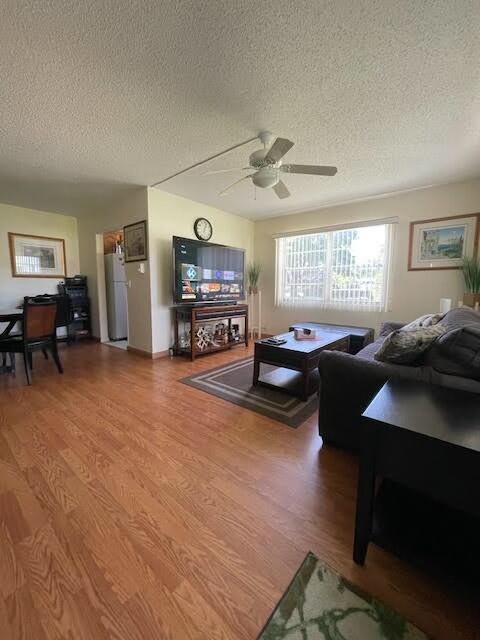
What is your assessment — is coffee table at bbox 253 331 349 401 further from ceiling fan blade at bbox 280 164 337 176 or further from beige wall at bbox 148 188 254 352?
beige wall at bbox 148 188 254 352

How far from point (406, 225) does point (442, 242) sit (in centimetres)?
50

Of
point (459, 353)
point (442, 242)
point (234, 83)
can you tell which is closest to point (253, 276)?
point (442, 242)

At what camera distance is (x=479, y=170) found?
2.91m

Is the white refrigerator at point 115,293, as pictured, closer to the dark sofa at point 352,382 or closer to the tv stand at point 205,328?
the tv stand at point 205,328

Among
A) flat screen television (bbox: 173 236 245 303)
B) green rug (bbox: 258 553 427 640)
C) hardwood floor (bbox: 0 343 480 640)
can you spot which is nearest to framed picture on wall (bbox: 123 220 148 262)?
flat screen television (bbox: 173 236 245 303)

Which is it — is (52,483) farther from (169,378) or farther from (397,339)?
(397,339)

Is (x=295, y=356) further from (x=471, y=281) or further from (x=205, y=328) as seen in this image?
(x=471, y=281)

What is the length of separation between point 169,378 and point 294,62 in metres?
2.83

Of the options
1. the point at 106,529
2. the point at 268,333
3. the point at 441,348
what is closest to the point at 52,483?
the point at 106,529

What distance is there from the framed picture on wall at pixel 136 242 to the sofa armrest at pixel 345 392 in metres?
2.94

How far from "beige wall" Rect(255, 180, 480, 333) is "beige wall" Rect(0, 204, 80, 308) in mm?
4074

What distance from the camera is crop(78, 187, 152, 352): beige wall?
3617 millimetres

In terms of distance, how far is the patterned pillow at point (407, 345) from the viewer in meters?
1.35

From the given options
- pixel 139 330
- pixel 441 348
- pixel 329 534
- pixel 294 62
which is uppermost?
pixel 294 62
